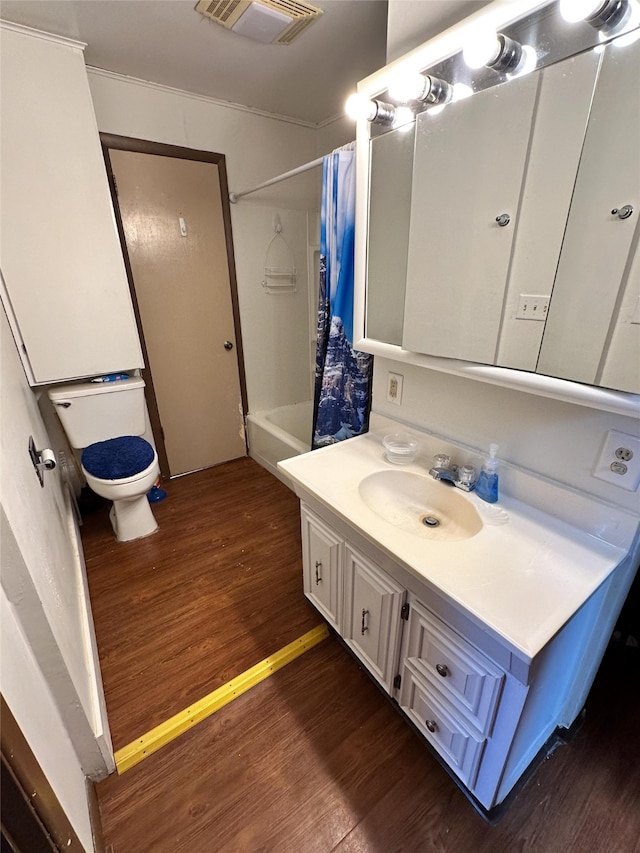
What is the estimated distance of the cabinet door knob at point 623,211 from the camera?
759 millimetres

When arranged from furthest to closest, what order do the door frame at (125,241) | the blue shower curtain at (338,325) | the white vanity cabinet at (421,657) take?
the door frame at (125,241), the blue shower curtain at (338,325), the white vanity cabinet at (421,657)

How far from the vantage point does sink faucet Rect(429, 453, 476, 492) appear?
120 cm

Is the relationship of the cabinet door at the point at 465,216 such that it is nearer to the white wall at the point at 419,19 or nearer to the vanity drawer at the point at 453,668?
the white wall at the point at 419,19

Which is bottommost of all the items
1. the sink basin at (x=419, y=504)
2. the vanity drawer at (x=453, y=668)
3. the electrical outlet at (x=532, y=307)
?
the vanity drawer at (x=453, y=668)

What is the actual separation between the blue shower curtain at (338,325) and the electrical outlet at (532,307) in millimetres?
715

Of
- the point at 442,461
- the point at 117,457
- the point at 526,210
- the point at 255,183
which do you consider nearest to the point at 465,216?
the point at 526,210

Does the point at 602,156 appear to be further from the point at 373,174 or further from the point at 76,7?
the point at 76,7

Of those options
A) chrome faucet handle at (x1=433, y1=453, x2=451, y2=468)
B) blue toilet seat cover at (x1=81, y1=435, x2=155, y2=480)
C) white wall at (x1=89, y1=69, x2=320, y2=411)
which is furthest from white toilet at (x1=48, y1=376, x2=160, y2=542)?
chrome faucet handle at (x1=433, y1=453, x2=451, y2=468)

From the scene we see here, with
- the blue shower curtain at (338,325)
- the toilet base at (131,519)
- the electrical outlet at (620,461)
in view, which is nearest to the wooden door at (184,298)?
the toilet base at (131,519)

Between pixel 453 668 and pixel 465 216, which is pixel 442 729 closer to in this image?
pixel 453 668

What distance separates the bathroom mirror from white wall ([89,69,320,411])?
1483 millimetres

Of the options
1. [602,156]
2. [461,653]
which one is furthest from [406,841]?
[602,156]

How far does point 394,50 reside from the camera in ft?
3.92

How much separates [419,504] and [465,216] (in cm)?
90
